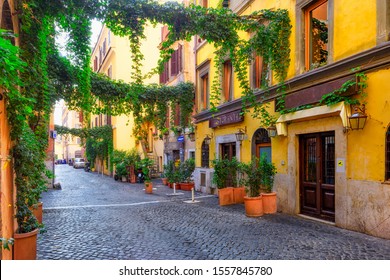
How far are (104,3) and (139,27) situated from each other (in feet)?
3.21

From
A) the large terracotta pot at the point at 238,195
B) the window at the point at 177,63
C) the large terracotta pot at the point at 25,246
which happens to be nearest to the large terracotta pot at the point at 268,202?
the large terracotta pot at the point at 238,195

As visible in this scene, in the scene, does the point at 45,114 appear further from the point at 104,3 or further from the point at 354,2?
the point at 354,2

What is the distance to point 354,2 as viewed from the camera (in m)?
7.43

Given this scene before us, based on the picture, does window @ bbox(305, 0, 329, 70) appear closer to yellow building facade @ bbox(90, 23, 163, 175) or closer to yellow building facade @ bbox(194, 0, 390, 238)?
yellow building facade @ bbox(194, 0, 390, 238)

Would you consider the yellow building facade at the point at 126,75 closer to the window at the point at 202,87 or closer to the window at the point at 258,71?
the window at the point at 202,87

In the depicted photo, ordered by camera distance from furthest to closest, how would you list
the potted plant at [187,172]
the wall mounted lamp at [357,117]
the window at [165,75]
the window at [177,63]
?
the window at [165,75]
the window at [177,63]
the potted plant at [187,172]
the wall mounted lamp at [357,117]

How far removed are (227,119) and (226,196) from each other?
3158 millimetres

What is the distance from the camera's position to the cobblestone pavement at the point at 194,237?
18.8 feet

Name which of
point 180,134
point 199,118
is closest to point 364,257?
point 199,118

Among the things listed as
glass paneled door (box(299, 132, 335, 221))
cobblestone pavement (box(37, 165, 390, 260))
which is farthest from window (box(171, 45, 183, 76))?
glass paneled door (box(299, 132, 335, 221))

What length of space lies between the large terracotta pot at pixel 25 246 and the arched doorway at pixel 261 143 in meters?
7.56

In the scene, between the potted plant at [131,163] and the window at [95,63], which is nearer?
the potted plant at [131,163]

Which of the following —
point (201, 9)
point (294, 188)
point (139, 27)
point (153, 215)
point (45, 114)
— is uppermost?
point (201, 9)

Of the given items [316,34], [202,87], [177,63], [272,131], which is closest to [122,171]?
[177,63]
